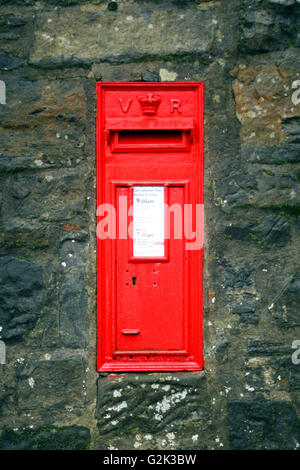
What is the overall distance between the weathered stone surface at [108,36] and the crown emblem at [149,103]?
0.23 metres

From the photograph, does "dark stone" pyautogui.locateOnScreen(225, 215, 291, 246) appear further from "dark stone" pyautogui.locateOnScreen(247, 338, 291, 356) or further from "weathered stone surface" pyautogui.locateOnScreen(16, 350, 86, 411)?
"weathered stone surface" pyautogui.locateOnScreen(16, 350, 86, 411)

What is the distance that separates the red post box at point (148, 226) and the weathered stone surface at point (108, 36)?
181 mm

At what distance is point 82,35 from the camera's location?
6.87 ft

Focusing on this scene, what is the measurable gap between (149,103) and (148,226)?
625 mm

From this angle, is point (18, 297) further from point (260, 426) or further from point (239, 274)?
point (260, 426)

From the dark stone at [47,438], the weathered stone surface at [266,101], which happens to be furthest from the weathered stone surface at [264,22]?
the dark stone at [47,438]

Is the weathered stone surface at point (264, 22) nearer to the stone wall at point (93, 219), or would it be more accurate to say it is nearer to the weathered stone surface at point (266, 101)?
the stone wall at point (93, 219)

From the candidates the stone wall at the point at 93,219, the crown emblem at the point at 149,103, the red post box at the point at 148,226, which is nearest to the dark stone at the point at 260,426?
the stone wall at the point at 93,219

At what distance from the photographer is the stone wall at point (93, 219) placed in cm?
209

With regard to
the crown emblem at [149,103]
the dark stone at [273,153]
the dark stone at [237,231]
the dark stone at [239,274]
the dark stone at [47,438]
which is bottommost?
the dark stone at [47,438]

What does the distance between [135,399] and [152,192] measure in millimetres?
1073

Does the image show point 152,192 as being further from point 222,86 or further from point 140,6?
point 140,6

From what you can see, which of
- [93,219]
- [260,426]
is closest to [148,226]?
[93,219]

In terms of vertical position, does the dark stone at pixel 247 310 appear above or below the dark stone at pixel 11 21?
below
